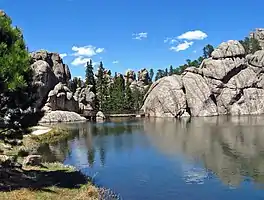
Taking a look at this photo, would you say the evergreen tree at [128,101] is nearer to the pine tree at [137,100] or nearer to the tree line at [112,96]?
the tree line at [112,96]

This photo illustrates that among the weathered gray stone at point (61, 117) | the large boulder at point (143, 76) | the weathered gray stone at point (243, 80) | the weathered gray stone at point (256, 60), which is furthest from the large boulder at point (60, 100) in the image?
the large boulder at point (143, 76)

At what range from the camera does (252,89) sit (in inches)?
5049

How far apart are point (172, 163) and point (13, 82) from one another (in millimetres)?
23649

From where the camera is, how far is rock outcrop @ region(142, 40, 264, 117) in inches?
4879

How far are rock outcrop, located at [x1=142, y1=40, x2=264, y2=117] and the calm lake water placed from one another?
59.6 metres

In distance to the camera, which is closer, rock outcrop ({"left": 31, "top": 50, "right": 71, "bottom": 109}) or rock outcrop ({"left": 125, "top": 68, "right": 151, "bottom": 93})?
rock outcrop ({"left": 31, "top": 50, "right": 71, "bottom": 109})

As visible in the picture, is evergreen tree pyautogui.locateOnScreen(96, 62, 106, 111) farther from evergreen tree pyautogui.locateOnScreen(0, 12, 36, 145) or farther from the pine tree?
evergreen tree pyautogui.locateOnScreen(0, 12, 36, 145)

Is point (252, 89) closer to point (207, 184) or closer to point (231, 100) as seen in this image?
point (231, 100)

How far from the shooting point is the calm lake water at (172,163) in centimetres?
2798

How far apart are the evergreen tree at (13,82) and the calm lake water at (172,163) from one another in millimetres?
9315

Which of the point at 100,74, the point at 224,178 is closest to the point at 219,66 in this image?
the point at 100,74

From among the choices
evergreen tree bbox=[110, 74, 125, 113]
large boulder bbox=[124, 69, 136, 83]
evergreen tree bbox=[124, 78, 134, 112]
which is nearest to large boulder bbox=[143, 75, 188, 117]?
evergreen tree bbox=[124, 78, 134, 112]

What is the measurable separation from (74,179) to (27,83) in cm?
918

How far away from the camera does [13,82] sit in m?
19.3
